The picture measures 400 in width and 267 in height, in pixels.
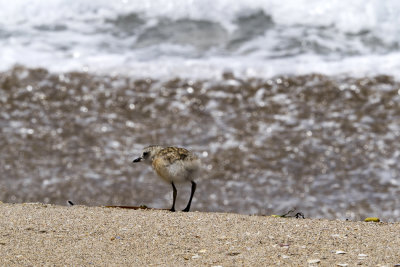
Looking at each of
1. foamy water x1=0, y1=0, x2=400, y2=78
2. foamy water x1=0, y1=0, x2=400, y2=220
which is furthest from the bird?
foamy water x1=0, y1=0, x2=400, y2=78

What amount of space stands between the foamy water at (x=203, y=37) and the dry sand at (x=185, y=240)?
5.81 meters

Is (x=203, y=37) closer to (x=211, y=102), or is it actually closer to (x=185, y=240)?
(x=211, y=102)

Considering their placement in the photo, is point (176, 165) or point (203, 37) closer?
point (176, 165)

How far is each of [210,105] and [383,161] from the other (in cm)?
283

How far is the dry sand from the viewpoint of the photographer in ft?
12.1

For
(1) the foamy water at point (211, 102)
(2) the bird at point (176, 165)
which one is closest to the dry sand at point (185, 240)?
(2) the bird at point (176, 165)

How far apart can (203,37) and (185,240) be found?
7.98 m

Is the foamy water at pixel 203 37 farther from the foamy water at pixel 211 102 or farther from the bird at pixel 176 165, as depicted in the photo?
the bird at pixel 176 165

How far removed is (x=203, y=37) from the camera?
1160 cm

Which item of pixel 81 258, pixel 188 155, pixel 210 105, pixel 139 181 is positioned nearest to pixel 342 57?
pixel 210 105

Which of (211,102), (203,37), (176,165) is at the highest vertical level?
(176,165)

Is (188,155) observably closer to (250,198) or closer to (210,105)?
(250,198)

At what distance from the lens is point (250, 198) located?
7.90 m

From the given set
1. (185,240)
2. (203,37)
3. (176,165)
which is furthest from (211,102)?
(185,240)
